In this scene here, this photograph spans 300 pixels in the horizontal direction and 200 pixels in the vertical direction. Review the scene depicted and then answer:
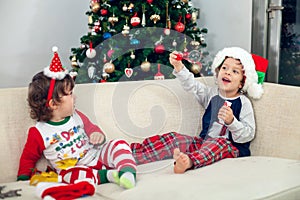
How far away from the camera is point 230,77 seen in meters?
2.35

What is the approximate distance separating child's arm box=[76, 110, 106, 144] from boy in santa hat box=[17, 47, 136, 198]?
0.07 feet

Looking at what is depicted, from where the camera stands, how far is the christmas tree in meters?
2.77

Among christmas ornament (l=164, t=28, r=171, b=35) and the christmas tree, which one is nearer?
the christmas tree

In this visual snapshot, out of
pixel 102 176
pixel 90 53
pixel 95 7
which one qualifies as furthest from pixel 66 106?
pixel 95 7

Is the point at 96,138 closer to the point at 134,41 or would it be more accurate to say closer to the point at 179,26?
the point at 134,41

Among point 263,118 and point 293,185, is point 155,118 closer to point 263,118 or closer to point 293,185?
point 263,118

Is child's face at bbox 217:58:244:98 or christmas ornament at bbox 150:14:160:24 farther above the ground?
christmas ornament at bbox 150:14:160:24

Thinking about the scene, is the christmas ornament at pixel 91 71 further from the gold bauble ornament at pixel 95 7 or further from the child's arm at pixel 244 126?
the child's arm at pixel 244 126

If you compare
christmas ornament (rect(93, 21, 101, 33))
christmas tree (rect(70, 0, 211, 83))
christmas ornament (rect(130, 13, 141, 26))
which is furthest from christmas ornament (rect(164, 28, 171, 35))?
christmas ornament (rect(93, 21, 101, 33))

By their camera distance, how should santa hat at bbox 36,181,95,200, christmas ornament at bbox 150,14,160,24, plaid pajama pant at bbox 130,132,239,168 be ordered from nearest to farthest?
santa hat at bbox 36,181,95,200 → plaid pajama pant at bbox 130,132,239,168 → christmas ornament at bbox 150,14,160,24

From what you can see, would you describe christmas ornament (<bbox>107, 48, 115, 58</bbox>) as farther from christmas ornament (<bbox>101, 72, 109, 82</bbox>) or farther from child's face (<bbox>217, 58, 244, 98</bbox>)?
child's face (<bbox>217, 58, 244, 98</bbox>)

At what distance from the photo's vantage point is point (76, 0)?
3.95m

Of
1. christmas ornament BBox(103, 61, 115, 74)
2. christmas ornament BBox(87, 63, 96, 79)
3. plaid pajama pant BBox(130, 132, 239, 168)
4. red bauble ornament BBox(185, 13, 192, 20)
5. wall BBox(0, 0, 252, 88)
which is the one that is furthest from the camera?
wall BBox(0, 0, 252, 88)

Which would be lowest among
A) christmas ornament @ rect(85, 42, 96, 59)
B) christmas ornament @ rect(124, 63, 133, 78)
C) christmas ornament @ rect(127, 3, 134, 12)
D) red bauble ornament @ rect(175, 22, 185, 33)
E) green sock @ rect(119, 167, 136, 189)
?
green sock @ rect(119, 167, 136, 189)
